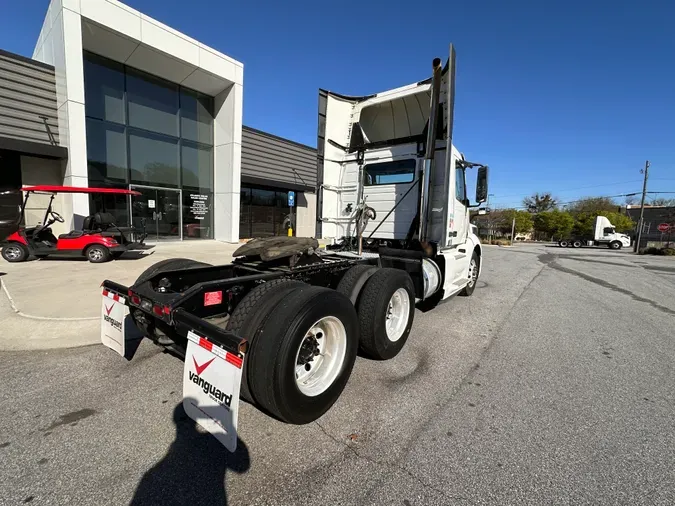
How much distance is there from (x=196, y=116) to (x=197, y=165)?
220 centimetres

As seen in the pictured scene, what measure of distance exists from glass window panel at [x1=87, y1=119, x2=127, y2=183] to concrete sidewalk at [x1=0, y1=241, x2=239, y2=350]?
4.45 metres

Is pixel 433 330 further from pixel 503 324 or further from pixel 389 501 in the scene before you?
pixel 389 501

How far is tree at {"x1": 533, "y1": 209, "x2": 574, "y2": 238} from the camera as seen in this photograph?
50.9 meters

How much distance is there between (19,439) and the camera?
85.9 inches

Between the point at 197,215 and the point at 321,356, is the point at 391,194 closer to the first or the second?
the point at 321,356

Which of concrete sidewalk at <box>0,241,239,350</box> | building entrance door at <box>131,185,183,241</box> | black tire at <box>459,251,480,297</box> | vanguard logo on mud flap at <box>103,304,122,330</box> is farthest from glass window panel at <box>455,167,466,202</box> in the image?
building entrance door at <box>131,185,183,241</box>

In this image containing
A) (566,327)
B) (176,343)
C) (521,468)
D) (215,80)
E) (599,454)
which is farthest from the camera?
(215,80)

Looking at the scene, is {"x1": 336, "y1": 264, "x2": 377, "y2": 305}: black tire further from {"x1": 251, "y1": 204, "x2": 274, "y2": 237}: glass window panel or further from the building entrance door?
{"x1": 251, "y1": 204, "x2": 274, "y2": 237}: glass window panel

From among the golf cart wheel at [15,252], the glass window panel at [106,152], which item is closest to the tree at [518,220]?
the glass window panel at [106,152]

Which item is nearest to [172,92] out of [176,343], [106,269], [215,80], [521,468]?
[215,80]

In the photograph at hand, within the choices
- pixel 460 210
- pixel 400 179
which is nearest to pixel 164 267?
pixel 400 179

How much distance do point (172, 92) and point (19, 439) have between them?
15.2 metres

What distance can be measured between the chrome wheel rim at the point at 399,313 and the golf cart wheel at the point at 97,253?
862 cm

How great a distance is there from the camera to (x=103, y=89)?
39.6ft
